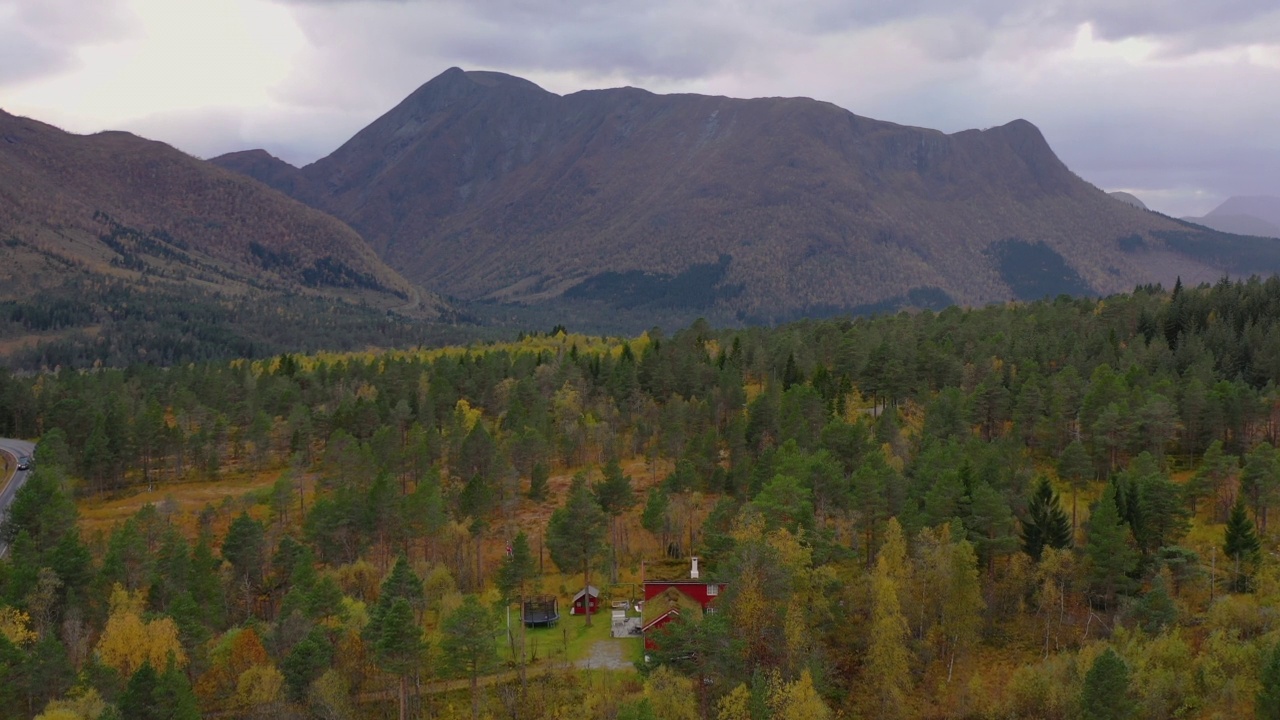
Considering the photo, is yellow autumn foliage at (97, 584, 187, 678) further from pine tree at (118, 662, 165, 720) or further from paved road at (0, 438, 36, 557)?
paved road at (0, 438, 36, 557)

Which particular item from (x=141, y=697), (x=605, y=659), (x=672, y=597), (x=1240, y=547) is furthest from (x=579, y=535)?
(x=1240, y=547)

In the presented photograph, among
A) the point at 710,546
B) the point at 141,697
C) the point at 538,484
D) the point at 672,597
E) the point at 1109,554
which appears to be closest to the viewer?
the point at 141,697

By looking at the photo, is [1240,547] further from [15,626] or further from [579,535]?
[15,626]

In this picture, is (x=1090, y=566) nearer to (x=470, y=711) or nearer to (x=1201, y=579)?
(x=1201, y=579)

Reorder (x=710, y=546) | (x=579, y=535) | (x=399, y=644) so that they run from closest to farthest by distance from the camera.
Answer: (x=399, y=644), (x=710, y=546), (x=579, y=535)

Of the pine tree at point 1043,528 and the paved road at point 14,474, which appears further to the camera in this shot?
the paved road at point 14,474

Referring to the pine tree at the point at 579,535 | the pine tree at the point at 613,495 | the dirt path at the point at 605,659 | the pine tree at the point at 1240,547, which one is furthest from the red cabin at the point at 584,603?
the pine tree at the point at 1240,547

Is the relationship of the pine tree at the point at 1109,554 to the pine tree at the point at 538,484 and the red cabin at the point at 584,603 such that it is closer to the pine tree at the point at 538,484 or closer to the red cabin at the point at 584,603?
the red cabin at the point at 584,603

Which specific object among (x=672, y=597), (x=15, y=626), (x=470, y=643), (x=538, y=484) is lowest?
(x=470, y=643)
